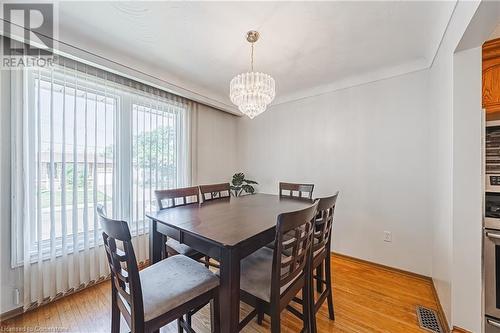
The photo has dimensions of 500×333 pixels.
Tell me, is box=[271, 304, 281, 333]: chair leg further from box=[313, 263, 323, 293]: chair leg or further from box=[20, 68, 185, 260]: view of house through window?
box=[20, 68, 185, 260]: view of house through window

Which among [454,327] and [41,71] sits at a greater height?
[41,71]

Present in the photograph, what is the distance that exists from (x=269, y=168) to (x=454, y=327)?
8.88 ft

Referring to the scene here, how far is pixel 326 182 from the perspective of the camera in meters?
3.00

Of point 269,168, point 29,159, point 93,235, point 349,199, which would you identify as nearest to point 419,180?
point 349,199

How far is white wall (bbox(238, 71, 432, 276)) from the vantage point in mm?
2330

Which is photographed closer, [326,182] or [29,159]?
[29,159]

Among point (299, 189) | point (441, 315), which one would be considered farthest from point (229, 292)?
point (441, 315)

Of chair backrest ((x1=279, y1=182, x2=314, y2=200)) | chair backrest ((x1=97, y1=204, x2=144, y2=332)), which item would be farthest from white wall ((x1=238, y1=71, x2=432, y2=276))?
chair backrest ((x1=97, y1=204, x2=144, y2=332))

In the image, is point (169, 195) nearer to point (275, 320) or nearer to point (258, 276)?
point (258, 276)

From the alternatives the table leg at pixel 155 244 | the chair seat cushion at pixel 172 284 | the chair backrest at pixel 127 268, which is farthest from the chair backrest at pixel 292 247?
the table leg at pixel 155 244

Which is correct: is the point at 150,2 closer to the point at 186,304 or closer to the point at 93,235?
the point at 186,304

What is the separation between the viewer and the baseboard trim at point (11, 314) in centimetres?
167

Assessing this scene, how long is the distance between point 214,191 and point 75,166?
141 centimetres

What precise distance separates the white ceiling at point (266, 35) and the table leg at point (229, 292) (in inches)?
69.1
